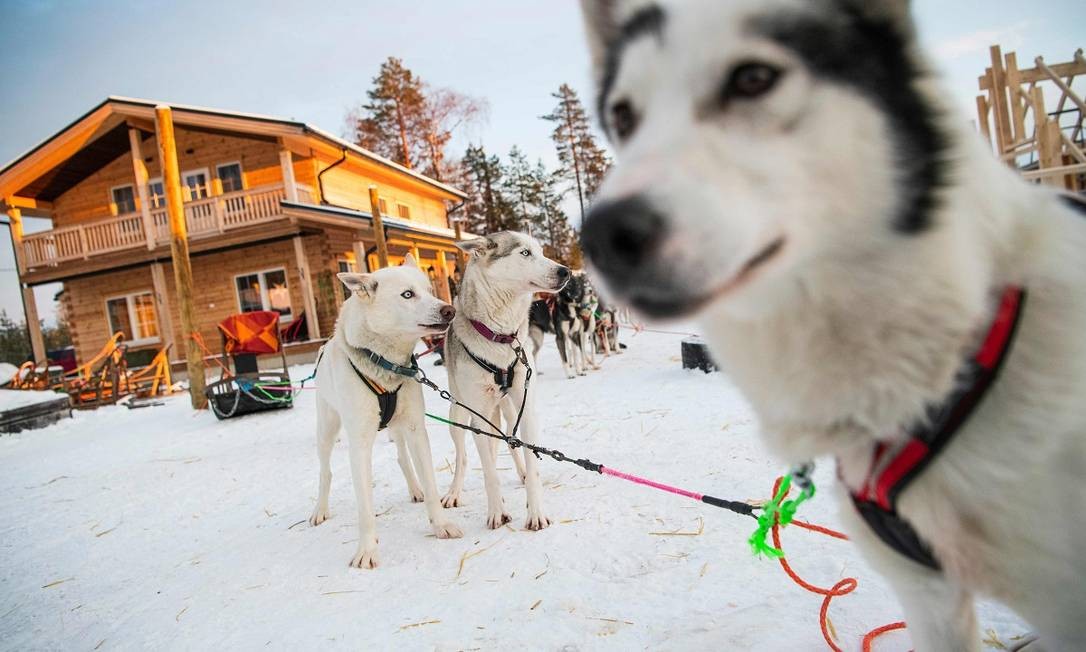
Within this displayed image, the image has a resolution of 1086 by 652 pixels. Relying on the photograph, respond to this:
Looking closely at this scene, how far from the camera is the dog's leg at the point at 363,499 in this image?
3311mm

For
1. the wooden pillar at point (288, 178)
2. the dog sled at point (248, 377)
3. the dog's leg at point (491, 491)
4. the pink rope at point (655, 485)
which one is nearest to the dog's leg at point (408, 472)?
the dog's leg at point (491, 491)

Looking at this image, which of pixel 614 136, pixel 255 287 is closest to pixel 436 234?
pixel 255 287

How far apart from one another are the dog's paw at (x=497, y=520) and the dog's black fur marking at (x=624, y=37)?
9.93 ft

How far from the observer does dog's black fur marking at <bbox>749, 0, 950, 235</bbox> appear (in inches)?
34.9

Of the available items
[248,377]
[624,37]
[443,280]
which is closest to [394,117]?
[443,280]

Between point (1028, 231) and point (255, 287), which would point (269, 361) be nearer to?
point (255, 287)

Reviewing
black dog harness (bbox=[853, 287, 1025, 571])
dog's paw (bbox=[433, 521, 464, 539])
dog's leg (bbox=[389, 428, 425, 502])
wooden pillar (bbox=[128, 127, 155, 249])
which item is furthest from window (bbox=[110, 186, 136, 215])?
black dog harness (bbox=[853, 287, 1025, 571])

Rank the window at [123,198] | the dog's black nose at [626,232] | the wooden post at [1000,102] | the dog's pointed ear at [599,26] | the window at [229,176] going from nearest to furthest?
the dog's black nose at [626,232], the dog's pointed ear at [599,26], the wooden post at [1000,102], the window at [229,176], the window at [123,198]

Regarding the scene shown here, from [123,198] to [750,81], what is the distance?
2685cm

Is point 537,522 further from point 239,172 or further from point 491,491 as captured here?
point 239,172

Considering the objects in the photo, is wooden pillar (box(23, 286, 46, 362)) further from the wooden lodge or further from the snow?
the snow

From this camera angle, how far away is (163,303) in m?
18.2

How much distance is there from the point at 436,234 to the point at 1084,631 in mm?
23307

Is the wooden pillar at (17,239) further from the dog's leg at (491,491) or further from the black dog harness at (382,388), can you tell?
the dog's leg at (491,491)
